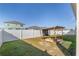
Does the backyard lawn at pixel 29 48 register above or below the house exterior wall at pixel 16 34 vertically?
below

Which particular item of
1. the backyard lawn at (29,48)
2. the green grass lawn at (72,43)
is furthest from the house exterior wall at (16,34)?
the green grass lawn at (72,43)

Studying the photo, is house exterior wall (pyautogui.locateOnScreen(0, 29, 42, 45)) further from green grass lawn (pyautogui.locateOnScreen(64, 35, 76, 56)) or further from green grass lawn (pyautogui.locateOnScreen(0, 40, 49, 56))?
green grass lawn (pyautogui.locateOnScreen(64, 35, 76, 56))

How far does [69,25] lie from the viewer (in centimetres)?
92

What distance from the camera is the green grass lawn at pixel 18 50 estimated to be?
0.93 meters

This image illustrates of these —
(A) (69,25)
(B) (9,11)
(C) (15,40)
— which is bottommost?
(C) (15,40)

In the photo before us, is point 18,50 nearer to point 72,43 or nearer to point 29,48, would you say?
point 29,48

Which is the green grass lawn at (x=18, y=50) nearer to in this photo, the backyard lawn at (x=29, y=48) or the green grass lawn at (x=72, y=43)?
the backyard lawn at (x=29, y=48)

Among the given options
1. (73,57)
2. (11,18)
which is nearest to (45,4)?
(11,18)

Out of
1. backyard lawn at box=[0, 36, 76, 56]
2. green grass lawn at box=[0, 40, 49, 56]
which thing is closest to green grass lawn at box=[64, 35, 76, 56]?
backyard lawn at box=[0, 36, 76, 56]

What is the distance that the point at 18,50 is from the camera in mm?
933

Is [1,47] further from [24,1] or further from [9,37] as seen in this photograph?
[24,1]

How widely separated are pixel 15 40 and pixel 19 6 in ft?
0.79

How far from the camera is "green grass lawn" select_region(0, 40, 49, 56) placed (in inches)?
36.6

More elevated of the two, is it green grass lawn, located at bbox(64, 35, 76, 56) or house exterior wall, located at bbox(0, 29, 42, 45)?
house exterior wall, located at bbox(0, 29, 42, 45)
